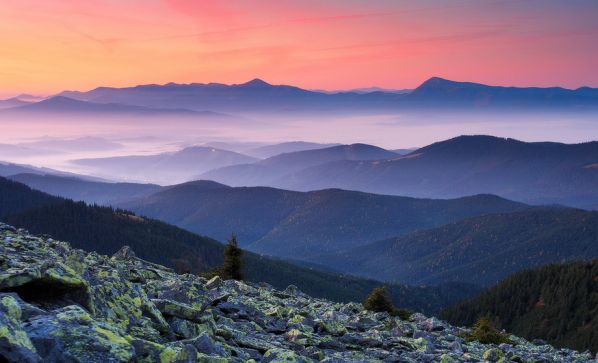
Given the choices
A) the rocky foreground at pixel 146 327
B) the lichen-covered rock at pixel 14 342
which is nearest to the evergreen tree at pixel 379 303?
the rocky foreground at pixel 146 327

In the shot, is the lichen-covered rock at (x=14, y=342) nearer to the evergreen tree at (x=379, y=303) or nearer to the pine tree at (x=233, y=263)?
the evergreen tree at (x=379, y=303)

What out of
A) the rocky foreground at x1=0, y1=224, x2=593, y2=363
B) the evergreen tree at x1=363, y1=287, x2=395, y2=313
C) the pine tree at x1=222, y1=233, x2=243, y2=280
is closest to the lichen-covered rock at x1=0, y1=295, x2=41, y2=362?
the rocky foreground at x1=0, y1=224, x2=593, y2=363

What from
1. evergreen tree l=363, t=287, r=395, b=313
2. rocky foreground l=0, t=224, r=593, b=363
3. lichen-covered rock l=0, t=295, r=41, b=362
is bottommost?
evergreen tree l=363, t=287, r=395, b=313

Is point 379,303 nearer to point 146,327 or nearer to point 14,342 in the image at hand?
point 146,327

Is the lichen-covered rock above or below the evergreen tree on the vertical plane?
above

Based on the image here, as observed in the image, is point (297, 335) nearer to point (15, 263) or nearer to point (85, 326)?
point (15, 263)

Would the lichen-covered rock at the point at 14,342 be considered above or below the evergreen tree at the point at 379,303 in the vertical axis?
above

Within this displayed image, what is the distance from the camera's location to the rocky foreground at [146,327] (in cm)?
1316

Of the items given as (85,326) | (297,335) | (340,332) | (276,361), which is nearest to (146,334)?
(276,361)

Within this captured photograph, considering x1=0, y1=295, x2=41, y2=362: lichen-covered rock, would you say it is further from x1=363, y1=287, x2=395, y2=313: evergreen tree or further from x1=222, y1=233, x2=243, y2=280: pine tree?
x1=222, y1=233, x2=243, y2=280: pine tree

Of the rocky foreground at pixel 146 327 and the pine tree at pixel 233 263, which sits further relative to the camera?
the pine tree at pixel 233 263

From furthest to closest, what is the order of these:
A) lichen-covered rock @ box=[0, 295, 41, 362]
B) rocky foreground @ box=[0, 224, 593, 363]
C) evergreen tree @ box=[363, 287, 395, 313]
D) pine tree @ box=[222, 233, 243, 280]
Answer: pine tree @ box=[222, 233, 243, 280], evergreen tree @ box=[363, 287, 395, 313], rocky foreground @ box=[0, 224, 593, 363], lichen-covered rock @ box=[0, 295, 41, 362]

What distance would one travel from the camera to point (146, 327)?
2017 cm

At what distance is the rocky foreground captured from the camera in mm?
13164
